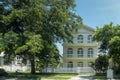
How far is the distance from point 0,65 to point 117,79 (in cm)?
3091

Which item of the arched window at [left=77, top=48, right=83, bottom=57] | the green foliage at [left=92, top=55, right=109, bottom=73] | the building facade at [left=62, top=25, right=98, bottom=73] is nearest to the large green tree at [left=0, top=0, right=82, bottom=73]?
the green foliage at [left=92, top=55, right=109, bottom=73]

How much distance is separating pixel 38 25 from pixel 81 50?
1794 cm

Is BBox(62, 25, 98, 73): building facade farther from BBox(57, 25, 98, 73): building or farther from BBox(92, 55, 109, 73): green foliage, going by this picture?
BBox(92, 55, 109, 73): green foliage

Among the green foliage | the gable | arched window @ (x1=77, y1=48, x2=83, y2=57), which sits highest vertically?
the gable

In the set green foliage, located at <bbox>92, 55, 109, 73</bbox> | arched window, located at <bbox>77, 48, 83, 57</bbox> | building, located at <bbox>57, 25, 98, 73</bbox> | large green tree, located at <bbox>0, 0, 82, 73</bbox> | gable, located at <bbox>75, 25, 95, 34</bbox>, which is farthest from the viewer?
arched window, located at <bbox>77, 48, 83, 57</bbox>

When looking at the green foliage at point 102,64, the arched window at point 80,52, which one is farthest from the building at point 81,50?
the green foliage at point 102,64

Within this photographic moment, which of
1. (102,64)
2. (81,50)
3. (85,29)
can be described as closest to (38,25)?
(102,64)

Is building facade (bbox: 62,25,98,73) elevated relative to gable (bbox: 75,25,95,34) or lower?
lower

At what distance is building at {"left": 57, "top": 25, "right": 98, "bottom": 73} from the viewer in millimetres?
54062

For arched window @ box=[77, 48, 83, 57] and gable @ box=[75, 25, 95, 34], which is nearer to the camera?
gable @ box=[75, 25, 95, 34]

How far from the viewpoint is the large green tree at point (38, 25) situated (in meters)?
34.8

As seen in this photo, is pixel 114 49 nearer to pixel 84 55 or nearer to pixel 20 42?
pixel 20 42

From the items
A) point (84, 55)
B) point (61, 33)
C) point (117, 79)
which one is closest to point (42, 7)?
point (61, 33)

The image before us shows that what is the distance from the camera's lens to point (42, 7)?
39.5m
